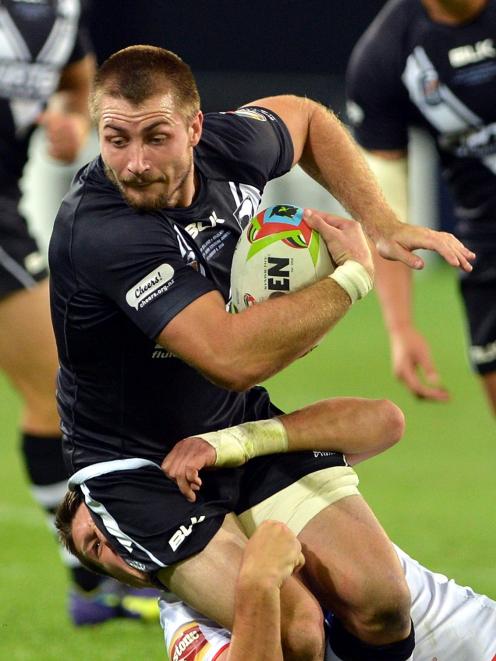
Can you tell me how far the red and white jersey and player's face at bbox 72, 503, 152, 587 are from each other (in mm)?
179

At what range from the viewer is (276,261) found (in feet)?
13.5

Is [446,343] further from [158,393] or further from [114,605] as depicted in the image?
[158,393]

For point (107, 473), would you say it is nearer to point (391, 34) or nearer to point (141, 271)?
point (141, 271)

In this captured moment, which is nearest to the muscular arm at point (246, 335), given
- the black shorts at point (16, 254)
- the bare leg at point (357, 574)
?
the bare leg at point (357, 574)

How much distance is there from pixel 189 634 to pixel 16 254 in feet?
6.95

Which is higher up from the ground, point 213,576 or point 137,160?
point 137,160

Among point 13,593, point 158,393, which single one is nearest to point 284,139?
point 158,393

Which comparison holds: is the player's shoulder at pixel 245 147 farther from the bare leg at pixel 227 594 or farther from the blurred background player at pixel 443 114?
the blurred background player at pixel 443 114

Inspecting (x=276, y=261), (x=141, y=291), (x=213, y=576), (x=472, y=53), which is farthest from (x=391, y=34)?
(x=213, y=576)

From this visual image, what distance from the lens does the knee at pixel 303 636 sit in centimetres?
414

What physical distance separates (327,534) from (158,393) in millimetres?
689

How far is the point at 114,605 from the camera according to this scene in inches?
221

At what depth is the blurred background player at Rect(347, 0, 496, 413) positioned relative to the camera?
20.2ft

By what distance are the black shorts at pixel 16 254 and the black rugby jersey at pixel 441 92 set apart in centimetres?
166
